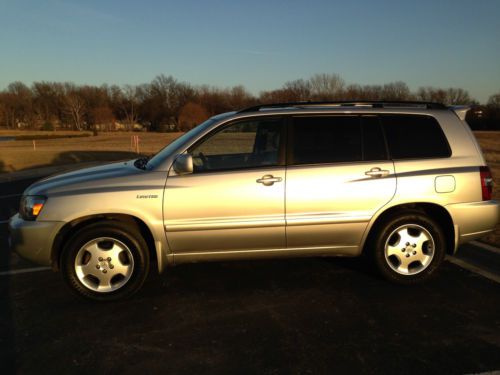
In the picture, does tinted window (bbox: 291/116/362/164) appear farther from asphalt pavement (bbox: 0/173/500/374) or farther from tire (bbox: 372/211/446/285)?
asphalt pavement (bbox: 0/173/500/374)

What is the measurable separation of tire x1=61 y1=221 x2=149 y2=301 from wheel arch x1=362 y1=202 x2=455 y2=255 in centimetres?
227

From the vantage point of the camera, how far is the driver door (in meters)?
3.80

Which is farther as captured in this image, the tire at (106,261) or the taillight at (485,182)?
the taillight at (485,182)

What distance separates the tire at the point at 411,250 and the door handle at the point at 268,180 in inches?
47.2

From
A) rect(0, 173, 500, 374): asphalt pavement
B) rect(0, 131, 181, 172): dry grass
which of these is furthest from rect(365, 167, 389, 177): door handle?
rect(0, 131, 181, 172): dry grass

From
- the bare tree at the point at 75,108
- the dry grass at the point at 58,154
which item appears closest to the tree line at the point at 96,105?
the bare tree at the point at 75,108

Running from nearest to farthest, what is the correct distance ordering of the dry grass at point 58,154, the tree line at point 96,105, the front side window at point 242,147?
the front side window at point 242,147 → the dry grass at point 58,154 → the tree line at point 96,105

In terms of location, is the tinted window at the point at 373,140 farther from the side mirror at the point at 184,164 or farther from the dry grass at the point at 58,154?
the dry grass at the point at 58,154

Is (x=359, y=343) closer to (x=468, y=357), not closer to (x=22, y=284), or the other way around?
(x=468, y=357)

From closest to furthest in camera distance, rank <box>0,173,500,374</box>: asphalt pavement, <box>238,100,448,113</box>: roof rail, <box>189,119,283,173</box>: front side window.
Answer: <box>0,173,500,374</box>: asphalt pavement
<box>189,119,283,173</box>: front side window
<box>238,100,448,113</box>: roof rail

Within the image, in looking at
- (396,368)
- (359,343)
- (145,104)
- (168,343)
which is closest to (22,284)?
(168,343)

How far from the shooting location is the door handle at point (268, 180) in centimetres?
385

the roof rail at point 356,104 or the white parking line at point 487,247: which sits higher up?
the roof rail at point 356,104

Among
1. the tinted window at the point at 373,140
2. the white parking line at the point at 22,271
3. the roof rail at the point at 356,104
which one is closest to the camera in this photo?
the tinted window at the point at 373,140
